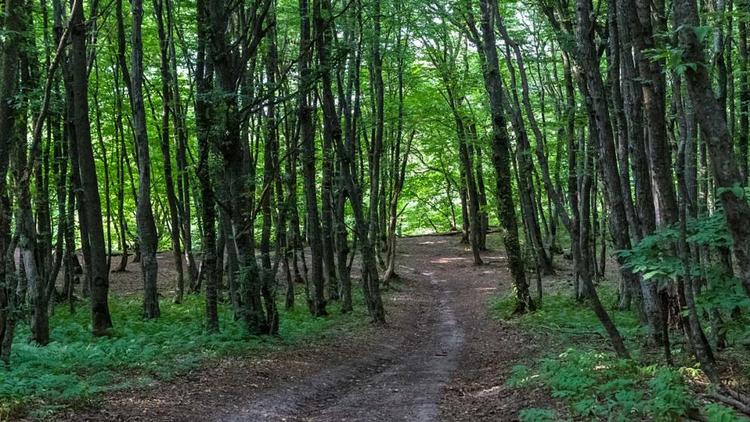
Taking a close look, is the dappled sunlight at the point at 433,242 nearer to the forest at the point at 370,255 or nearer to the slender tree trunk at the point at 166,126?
the forest at the point at 370,255

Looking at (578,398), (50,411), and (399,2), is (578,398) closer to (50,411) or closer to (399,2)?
(50,411)

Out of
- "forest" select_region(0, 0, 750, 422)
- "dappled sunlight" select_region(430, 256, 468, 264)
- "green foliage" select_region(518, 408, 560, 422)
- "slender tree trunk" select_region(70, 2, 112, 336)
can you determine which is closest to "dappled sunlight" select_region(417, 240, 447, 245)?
"dappled sunlight" select_region(430, 256, 468, 264)

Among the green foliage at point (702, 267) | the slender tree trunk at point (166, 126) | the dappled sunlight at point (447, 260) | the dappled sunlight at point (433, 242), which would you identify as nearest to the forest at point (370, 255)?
the green foliage at point (702, 267)

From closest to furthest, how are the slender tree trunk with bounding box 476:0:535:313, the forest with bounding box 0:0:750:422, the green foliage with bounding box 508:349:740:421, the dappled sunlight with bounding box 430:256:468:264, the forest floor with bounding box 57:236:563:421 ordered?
1. the green foliage with bounding box 508:349:740:421
2. the forest with bounding box 0:0:750:422
3. the forest floor with bounding box 57:236:563:421
4. the slender tree trunk with bounding box 476:0:535:313
5. the dappled sunlight with bounding box 430:256:468:264

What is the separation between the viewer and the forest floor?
7508mm

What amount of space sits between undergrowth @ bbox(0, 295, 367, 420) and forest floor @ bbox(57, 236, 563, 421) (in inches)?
15.2

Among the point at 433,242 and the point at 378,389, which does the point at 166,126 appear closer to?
the point at 378,389

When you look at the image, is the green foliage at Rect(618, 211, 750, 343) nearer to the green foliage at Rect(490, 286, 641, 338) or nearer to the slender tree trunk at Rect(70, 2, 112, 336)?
the green foliage at Rect(490, 286, 641, 338)

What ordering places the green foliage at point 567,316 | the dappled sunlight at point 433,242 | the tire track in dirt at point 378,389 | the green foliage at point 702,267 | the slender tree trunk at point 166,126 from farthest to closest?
1. the dappled sunlight at point 433,242
2. the slender tree trunk at point 166,126
3. the green foliage at point 567,316
4. the tire track in dirt at point 378,389
5. the green foliage at point 702,267

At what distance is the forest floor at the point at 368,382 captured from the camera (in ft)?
24.6

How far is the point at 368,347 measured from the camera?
13008 millimetres

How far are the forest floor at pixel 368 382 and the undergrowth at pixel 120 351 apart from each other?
39cm

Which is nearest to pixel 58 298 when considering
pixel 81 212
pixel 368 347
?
pixel 81 212

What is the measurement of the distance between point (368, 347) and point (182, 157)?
8.69 meters
